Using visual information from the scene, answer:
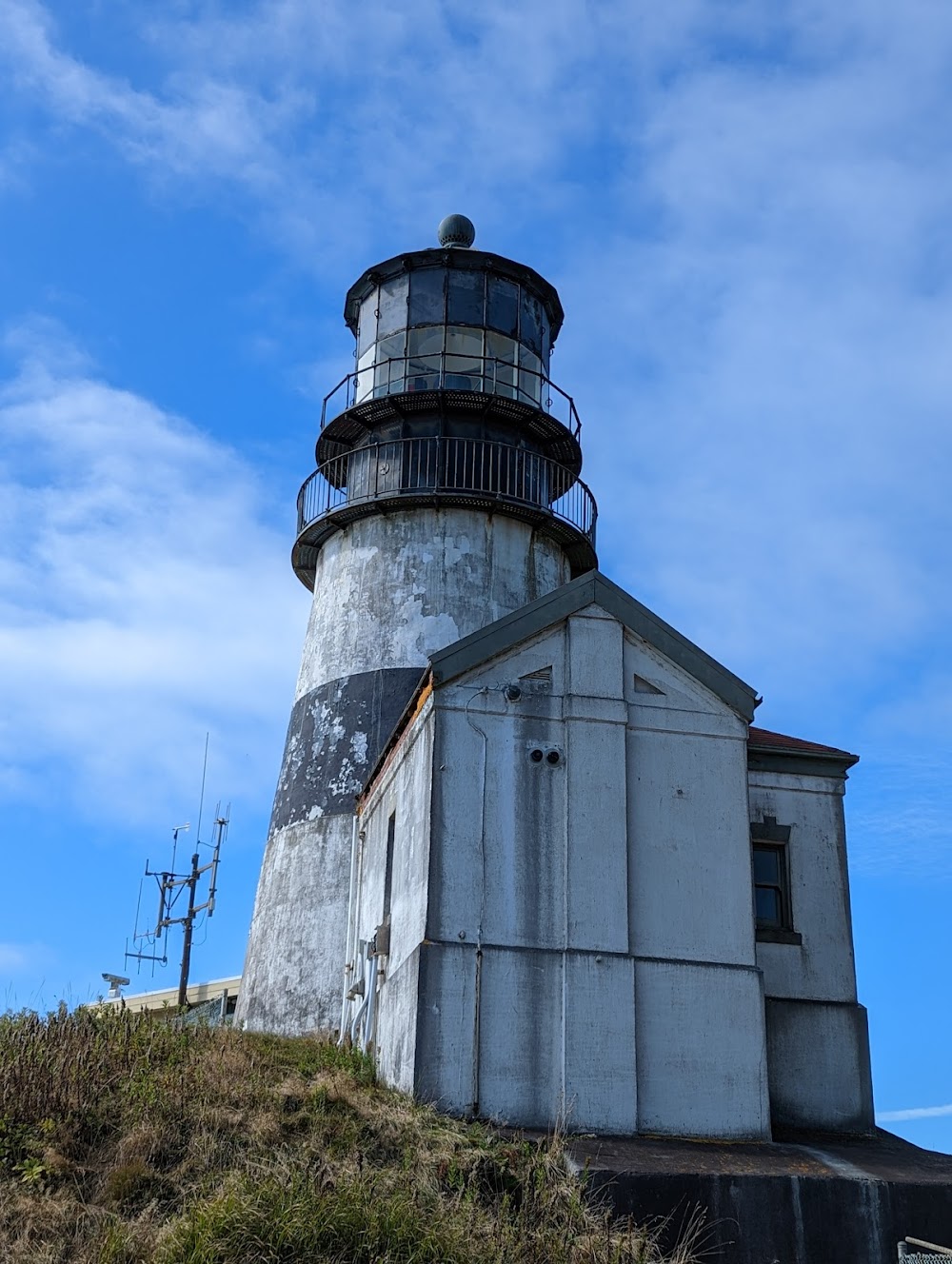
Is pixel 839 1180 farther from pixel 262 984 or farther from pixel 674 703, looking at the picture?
pixel 262 984

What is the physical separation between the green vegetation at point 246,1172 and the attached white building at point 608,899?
3.89 ft

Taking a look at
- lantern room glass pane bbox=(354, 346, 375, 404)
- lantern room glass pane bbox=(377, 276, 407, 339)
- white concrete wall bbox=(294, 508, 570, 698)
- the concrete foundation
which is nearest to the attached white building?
the concrete foundation

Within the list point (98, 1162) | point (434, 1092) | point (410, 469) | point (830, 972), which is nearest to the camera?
point (98, 1162)

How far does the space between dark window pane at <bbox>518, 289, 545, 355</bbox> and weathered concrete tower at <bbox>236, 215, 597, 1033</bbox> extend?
27mm

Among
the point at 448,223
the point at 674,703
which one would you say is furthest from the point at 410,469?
the point at 674,703

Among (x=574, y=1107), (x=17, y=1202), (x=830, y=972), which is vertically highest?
(x=830, y=972)

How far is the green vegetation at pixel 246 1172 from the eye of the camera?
1084 cm

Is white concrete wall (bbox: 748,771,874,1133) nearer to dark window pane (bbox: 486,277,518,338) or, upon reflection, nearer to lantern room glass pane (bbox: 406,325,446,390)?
lantern room glass pane (bbox: 406,325,446,390)

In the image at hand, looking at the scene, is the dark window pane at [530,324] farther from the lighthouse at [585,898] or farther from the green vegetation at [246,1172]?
the green vegetation at [246,1172]

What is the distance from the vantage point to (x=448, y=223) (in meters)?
25.4

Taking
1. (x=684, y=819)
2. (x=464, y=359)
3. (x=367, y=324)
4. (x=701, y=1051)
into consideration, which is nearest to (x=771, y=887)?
(x=684, y=819)

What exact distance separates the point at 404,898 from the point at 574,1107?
118 inches

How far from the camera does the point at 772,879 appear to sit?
57.1ft

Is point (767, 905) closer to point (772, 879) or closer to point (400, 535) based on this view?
point (772, 879)
